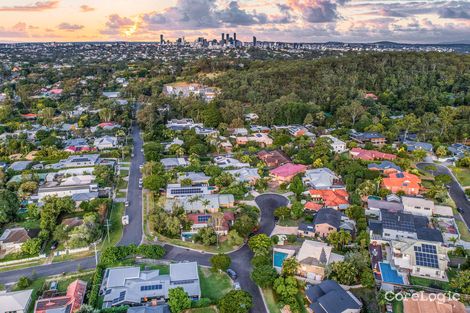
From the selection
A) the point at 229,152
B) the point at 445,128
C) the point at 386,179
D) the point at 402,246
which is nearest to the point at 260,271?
the point at 402,246

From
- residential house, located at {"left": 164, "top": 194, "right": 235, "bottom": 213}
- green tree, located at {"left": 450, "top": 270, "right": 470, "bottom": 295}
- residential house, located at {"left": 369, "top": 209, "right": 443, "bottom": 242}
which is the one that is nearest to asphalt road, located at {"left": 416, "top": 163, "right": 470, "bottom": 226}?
residential house, located at {"left": 369, "top": 209, "right": 443, "bottom": 242}

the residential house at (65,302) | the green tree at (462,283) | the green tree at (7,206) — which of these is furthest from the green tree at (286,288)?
the green tree at (7,206)

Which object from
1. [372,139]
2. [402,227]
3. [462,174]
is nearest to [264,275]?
[402,227]

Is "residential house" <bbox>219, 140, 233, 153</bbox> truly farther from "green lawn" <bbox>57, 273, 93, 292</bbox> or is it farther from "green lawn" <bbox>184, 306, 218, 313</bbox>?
"green lawn" <bbox>184, 306, 218, 313</bbox>

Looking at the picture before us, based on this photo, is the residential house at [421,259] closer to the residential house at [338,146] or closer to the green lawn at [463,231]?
the green lawn at [463,231]

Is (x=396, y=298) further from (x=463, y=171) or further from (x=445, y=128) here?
(x=445, y=128)

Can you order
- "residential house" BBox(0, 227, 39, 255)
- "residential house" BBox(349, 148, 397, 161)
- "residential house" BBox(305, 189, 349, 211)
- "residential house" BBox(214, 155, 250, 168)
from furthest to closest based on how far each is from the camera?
"residential house" BBox(349, 148, 397, 161)
"residential house" BBox(214, 155, 250, 168)
"residential house" BBox(305, 189, 349, 211)
"residential house" BBox(0, 227, 39, 255)
